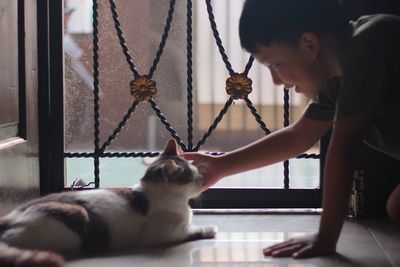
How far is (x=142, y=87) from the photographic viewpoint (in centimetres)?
180

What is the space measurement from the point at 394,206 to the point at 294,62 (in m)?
0.50

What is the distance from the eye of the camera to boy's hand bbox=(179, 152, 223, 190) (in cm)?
162

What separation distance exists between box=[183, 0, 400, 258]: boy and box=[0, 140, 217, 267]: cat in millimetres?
279

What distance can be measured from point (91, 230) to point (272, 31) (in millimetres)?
578

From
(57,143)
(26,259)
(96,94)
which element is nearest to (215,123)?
(96,94)

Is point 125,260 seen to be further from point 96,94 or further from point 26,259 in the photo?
point 96,94

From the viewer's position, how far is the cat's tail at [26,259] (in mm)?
1174

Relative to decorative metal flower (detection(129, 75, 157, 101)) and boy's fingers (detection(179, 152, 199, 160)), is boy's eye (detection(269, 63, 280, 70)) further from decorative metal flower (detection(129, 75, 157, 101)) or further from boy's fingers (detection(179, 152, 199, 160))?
decorative metal flower (detection(129, 75, 157, 101))

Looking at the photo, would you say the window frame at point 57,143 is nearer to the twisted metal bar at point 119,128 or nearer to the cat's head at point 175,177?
the twisted metal bar at point 119,128

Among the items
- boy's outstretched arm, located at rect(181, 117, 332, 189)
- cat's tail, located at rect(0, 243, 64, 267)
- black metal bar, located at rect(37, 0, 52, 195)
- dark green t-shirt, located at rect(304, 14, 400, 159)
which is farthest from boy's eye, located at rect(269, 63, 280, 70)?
black metal bar, located at rect(37, 0, 52, 195)

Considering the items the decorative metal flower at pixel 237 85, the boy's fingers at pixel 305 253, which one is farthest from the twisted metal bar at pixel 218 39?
the boy's fingers at pixel 305 253

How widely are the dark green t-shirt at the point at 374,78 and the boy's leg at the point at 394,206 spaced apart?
0.22 metres

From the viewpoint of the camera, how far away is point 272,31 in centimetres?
134

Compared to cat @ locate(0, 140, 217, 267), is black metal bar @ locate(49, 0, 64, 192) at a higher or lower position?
higher
